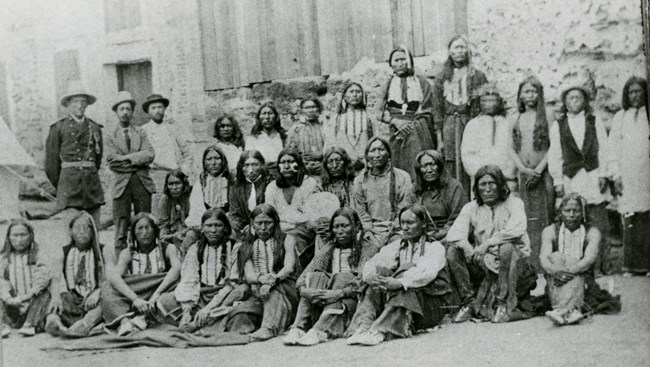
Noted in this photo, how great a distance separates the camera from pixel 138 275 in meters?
5.07

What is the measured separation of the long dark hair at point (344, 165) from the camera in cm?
495

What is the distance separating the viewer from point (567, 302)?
447 centimetres

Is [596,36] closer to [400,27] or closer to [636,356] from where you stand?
[400,27]

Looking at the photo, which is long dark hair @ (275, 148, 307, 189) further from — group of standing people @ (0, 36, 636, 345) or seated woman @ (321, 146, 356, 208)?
seated woman @ (321, 146, 356, 208)

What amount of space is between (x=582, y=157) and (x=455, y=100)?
2.52 feet

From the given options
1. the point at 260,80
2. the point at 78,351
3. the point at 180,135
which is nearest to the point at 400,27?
the point at 260,80

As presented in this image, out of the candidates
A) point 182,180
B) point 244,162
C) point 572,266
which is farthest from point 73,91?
point 572,266

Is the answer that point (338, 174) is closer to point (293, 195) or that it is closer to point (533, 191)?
point (293, 195)

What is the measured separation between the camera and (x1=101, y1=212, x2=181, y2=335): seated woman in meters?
5.01

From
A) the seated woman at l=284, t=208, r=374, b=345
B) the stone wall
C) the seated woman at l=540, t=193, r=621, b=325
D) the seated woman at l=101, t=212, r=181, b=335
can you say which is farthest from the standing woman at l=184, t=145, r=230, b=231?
the seated woman at l=540, t=193, r=621, b=325

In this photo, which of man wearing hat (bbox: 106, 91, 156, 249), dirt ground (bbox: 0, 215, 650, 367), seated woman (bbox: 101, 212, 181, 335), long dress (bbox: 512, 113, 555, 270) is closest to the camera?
dirt ground (bbox: 0, 215, 650, 367)

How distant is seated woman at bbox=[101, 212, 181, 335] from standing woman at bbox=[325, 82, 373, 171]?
3.71 feet

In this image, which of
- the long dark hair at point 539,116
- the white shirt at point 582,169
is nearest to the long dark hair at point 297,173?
the long dark hair at point 539,116

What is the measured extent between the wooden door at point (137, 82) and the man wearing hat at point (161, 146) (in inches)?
1.5
